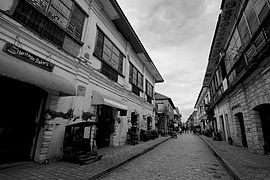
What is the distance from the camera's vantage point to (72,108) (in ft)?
19.7

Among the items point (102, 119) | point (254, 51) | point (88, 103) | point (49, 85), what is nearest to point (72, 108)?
point (88, 103)

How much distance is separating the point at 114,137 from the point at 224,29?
10.1m

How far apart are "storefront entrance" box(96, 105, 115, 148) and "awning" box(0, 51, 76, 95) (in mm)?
3903

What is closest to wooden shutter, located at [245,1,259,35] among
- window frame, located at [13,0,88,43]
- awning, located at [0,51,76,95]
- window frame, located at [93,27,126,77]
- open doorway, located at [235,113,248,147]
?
open doorway, located at [235,113,248,147]

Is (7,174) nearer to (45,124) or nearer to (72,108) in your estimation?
(45,124)

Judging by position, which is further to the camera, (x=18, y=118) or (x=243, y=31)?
(x=243, y=31)

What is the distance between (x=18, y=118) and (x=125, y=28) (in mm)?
8404

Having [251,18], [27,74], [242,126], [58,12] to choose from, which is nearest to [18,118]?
[27,74]

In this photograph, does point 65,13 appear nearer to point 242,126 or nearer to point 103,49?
point 103,49

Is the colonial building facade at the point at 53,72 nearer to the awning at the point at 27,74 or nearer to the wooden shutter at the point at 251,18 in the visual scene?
the awning at the point at 27,74

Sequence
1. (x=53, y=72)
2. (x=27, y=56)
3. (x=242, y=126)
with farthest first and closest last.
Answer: (x=242, y=126) < (x=53, y=72) < (x=27, y=56)

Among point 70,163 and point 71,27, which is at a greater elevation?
point 71,27

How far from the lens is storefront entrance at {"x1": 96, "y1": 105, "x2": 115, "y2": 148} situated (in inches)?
326

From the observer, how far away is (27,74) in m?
3.56
